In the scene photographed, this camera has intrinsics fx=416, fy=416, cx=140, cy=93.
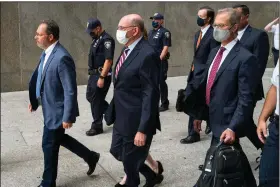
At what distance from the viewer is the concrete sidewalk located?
4.64m

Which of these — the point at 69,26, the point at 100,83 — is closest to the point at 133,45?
the point at 100,83

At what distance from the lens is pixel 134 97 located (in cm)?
374

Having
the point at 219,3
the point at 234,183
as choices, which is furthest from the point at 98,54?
the point at 219,3

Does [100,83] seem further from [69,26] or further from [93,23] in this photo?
[69,26]

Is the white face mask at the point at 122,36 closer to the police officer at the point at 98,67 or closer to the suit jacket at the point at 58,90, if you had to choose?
the suit jacket at the point at 58,90

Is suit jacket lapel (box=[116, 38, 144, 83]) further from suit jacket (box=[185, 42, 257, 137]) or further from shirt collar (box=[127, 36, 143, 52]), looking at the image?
suit jacket (box=[185, 42, 257, 137])

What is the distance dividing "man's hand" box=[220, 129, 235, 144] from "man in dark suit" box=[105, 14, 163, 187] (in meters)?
0.66

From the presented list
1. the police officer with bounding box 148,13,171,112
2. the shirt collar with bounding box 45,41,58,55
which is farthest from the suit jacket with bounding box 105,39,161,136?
the police officer with bounding box 148,13,171,112

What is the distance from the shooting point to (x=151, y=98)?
3600 millimetres

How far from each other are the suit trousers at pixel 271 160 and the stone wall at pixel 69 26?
7818 mm

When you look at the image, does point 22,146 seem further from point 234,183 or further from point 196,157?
point 234,183

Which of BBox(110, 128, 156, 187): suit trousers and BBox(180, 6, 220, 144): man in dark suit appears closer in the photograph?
BBox(110, 128, 156, 187): suit trousers

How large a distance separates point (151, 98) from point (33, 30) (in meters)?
6.73

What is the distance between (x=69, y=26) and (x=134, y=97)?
21.9ft
